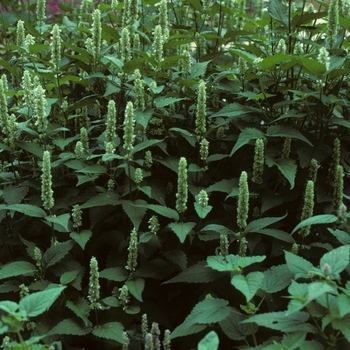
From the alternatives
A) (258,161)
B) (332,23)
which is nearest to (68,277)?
(258,161)

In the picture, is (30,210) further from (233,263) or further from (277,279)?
(277,279)

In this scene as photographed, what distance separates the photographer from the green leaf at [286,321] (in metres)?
2.05

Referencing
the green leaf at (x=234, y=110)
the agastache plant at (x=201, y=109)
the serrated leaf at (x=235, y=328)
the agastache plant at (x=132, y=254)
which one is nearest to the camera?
the serrated leaf at (x=235, y=328)

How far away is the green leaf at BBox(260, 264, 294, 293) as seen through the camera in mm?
2330

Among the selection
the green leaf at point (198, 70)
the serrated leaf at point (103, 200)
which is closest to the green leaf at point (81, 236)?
the serrated leaf at point (103, 200)

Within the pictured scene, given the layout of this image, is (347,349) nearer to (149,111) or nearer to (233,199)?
(233,199)

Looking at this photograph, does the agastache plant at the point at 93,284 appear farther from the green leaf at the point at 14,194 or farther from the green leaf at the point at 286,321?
the green leaf at the point at 286,321

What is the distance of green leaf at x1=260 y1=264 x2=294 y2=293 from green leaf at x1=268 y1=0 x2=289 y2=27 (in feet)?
5.66

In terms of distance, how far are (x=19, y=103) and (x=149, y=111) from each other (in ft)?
3.46

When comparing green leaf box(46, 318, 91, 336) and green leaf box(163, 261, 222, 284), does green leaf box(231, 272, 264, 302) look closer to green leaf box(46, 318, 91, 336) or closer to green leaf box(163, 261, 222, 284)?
green leaf box(163, 261, 222, 284)

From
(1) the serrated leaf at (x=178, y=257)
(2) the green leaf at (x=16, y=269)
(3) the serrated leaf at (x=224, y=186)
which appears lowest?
(1) the serrated leaf at (x=178, y=257)

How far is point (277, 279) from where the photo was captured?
7.80 ft

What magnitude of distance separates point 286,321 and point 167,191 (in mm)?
1344

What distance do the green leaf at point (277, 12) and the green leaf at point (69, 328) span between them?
7.04 ft
